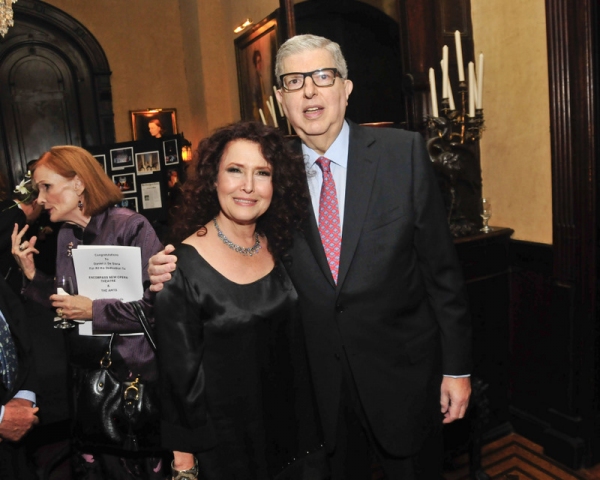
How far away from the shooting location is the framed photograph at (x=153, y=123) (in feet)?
20.0

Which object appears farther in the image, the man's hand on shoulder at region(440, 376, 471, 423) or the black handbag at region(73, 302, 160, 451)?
the black handbag at region(73, 302, 160, 451)

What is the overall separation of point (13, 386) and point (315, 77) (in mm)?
1535

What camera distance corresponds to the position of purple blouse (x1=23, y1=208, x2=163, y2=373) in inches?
78.4

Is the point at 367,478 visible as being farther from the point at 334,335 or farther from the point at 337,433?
the point at 334,335

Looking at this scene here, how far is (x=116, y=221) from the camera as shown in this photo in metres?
2.19

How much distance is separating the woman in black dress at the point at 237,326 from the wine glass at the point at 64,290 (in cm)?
62

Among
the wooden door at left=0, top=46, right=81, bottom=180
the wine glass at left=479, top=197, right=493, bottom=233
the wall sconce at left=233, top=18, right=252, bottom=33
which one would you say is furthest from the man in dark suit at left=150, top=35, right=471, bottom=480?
the wooden door at left=0, top=46, right=81, bottom=180

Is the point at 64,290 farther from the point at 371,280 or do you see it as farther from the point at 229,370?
the point at 371,280

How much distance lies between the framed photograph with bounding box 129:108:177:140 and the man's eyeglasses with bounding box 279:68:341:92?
4487 mm

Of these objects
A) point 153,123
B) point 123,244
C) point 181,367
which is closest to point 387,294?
point 181,367

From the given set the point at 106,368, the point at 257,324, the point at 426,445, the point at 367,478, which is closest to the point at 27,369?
the point at 106,368

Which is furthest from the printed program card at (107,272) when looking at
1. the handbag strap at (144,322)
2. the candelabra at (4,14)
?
the candelabra at (4,14)

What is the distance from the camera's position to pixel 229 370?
158 centimetres

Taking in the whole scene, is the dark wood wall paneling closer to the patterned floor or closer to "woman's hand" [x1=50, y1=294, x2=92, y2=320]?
the patterned floor
